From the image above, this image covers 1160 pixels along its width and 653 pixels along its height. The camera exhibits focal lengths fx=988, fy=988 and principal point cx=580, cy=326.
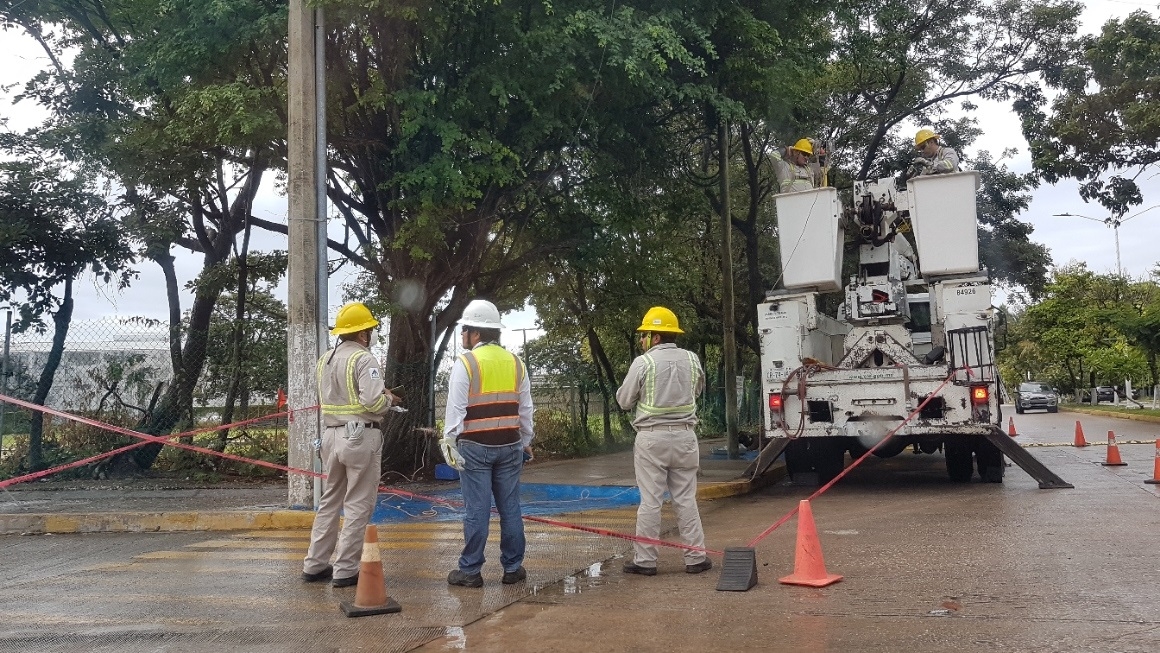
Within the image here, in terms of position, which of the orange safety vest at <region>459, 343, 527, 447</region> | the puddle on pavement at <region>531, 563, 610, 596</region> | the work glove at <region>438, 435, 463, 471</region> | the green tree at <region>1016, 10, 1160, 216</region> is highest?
the green tree at <region>1016, 10, 1160, 216</region>

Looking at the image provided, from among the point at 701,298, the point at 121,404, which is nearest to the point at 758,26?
the point at 121,404

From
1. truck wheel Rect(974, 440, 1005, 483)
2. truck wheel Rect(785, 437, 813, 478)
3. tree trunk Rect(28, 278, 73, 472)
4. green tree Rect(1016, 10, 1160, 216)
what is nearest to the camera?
truck wheel Rect(974, 440, 1005, 483)

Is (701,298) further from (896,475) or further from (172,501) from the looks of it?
(172,501)

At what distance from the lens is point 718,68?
1366 centimetres

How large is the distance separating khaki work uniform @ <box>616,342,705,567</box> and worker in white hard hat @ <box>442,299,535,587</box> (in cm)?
85

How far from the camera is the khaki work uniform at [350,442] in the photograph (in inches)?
254

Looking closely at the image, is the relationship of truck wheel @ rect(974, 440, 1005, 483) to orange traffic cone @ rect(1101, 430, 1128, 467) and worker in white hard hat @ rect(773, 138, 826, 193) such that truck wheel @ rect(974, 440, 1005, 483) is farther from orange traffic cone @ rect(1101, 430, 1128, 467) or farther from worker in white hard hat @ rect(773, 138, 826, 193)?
worker in white hard hat @ rect(773, 138, 826, 193)

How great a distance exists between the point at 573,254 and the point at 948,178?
17.8ft

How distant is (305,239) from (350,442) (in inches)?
163

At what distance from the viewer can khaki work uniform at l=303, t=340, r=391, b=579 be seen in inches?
254

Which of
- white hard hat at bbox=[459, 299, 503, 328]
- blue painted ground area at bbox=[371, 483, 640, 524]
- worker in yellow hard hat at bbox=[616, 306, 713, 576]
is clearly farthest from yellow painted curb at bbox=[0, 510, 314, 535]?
worker in yellow hard hat at bbox=[616, 306, 713, 576]

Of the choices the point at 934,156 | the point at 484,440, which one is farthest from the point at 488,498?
the point at 934,156

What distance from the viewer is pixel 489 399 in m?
6.54

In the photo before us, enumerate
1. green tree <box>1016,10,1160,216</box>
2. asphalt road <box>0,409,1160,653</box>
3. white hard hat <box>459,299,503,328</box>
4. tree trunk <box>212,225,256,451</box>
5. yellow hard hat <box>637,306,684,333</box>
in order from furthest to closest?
green tree <box>1016,10,1160,216</box>, tree trunk <box>212,225,256,451</box>, yellow hard hat <box>637,306,684,333</box>, white hard hat <box>459,299,503,328</box>, asphalt road <box>0,409,1160,653</box>
